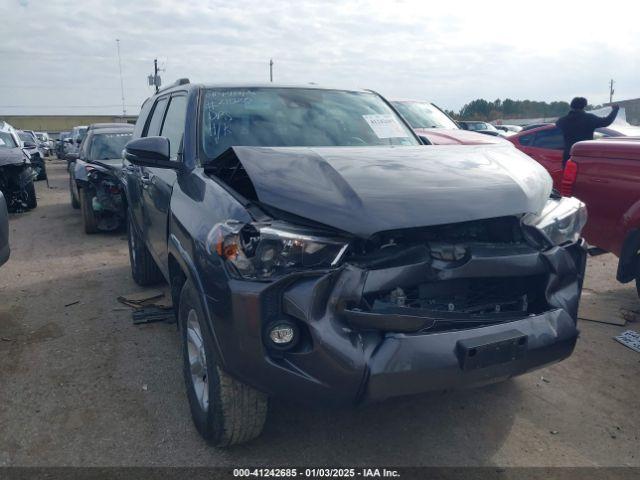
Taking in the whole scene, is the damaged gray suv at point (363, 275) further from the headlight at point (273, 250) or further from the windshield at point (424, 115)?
the windshield at point (424, 115)

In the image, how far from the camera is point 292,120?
3.73 metres

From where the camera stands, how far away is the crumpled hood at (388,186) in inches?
93.4

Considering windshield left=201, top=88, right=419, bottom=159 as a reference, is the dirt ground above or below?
below

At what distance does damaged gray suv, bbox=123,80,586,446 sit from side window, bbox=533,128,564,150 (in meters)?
6.53

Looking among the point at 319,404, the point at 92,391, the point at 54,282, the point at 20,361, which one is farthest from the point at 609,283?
the point at 54,282

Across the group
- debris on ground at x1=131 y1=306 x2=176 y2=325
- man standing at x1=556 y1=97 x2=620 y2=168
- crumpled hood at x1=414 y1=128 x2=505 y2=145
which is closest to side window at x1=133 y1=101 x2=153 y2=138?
debris on ground at x1=131 y1=306 x2=176 y2=325

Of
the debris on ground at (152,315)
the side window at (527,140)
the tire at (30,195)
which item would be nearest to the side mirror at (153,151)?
the debris on ground at (152,315)

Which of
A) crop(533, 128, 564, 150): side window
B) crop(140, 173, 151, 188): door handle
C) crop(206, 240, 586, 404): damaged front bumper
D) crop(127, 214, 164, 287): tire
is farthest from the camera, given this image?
crop(533, 128, 564, 150): side window

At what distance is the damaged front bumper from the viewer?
222 cm

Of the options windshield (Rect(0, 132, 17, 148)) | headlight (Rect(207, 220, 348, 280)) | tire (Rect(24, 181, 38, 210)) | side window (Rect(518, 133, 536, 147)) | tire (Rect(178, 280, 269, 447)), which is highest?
headlight (Rect(207, 220, 348, 280))

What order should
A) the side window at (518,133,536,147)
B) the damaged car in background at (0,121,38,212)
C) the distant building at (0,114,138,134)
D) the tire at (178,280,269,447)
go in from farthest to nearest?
the distant building at (0,114,138,134) < the damaged car in background at (0,121,38,212) < the side window at (518,133,536,147) < the tire at (178,280,269,447)

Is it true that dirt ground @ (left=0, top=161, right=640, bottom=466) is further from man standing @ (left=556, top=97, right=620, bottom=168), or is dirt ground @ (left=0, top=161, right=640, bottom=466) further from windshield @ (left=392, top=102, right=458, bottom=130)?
windshield @ (left=392, top=102, right=458, bottom=130)

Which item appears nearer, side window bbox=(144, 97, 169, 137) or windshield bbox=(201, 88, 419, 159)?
windshield bbox=(201, 88, 419, 159)

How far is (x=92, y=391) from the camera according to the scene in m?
3.49
